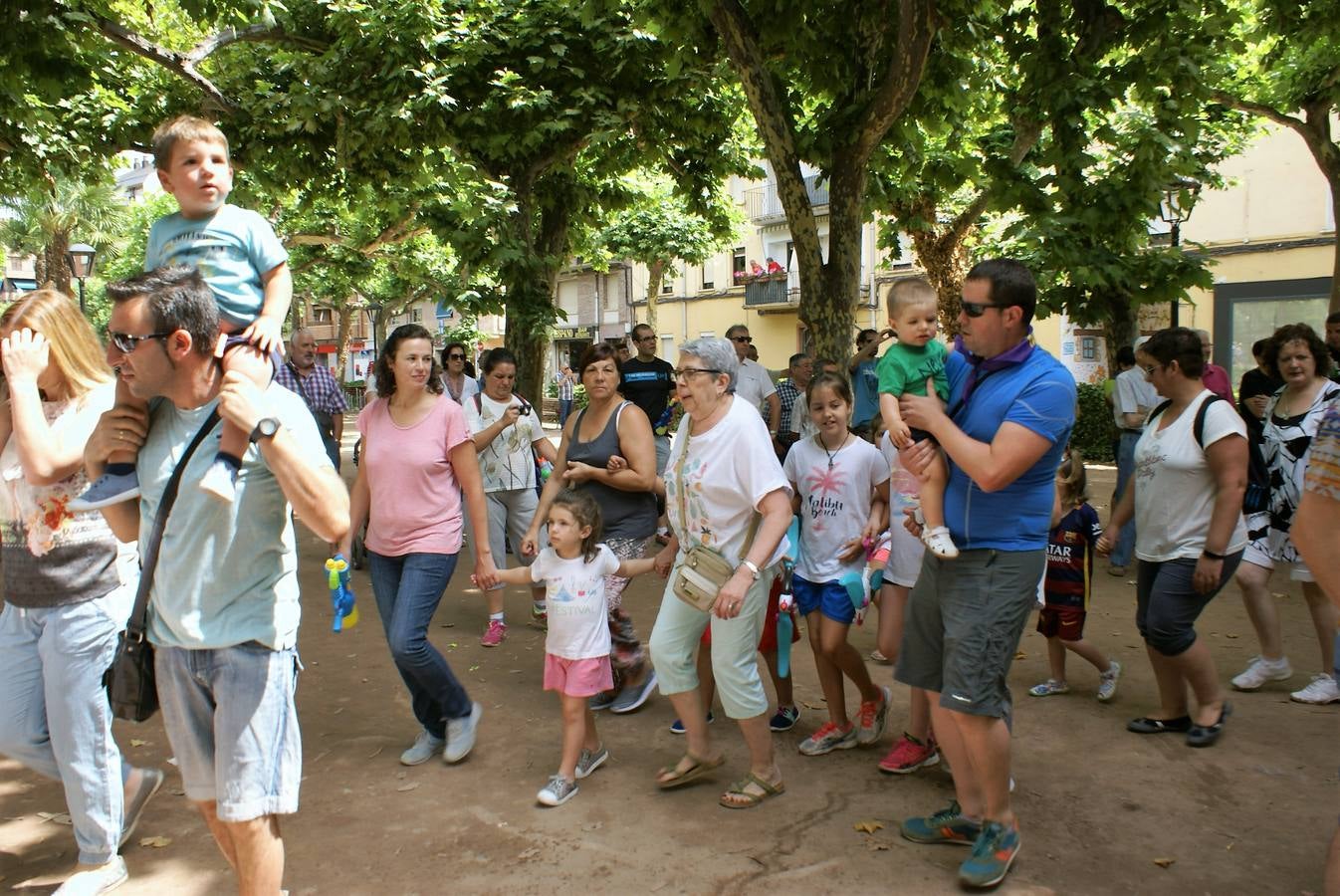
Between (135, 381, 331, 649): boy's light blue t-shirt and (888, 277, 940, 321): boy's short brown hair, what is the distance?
206cm

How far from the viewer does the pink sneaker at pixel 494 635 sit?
667cm

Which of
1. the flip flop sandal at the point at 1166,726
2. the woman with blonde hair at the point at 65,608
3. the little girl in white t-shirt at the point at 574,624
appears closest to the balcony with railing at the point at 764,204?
the flip flop sandal at the point at 1166,726

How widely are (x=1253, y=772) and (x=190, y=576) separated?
13.9ft

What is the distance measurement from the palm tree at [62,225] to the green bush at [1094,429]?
25.4 m

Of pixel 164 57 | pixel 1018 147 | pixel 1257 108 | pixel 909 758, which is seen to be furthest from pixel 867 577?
pixel 1257 108

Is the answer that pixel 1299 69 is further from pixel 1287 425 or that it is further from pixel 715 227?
pixel 1287 425

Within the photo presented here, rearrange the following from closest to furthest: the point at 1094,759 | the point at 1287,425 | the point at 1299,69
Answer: the point at 1094,759 → the point at 1287,425 → the point at 1299,69

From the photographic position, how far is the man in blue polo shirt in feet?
10.6

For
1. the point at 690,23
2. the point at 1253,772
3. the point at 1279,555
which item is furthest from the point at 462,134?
the point at 1253,772

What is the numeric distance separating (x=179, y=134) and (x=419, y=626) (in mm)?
2177

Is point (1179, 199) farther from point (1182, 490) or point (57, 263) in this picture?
point (57, 263)

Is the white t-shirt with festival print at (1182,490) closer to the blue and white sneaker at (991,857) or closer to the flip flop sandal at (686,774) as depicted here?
the blue and white sneaker at (991,857)

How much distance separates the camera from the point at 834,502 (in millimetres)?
4574

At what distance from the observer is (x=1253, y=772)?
4.29m
